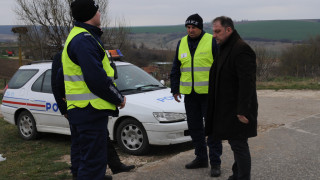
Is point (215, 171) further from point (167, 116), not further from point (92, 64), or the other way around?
point (92, 64)

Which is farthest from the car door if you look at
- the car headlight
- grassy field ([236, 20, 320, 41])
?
grassy field ([236, 20, 320, 41])

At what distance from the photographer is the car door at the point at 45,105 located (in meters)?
7.04

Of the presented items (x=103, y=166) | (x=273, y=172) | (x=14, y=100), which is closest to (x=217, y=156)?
(x=273, y=172)

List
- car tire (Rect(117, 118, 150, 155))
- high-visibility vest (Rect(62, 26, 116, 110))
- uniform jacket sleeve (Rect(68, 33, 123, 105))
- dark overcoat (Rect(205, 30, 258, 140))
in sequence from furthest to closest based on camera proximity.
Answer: car tire (Rect(117, 118, 150, 155)) → dark overcoat (Rect(205, 30, 258, 140)) → high-visibility vest (Rect(62, 26, 116, 110)) → uniform jacket sleeve (Rect(68, 33, 123, 105))

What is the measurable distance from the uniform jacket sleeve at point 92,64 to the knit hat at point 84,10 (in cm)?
20

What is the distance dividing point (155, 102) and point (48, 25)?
926 inches

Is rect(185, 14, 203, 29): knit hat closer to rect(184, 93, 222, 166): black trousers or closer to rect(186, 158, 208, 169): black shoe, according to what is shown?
rect(184, 93, 222, 166): black trousers

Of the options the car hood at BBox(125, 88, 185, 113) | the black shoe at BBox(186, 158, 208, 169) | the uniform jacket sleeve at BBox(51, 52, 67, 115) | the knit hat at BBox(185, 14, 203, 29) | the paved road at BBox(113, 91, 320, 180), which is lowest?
the paved road at BBox(113, 91, 320, 180)

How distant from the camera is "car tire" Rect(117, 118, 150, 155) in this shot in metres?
6.05

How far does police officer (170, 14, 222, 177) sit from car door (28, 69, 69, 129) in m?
2.97

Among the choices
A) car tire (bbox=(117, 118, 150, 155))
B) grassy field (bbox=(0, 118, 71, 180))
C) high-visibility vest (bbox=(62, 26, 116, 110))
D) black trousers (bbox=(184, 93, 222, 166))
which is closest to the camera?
high-visibility vest (bbox=(62, 26, 116, 110))

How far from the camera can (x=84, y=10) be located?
11.0ft

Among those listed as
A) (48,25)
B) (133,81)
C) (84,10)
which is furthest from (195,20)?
(48,25)

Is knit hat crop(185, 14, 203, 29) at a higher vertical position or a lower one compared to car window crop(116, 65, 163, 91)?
higher
